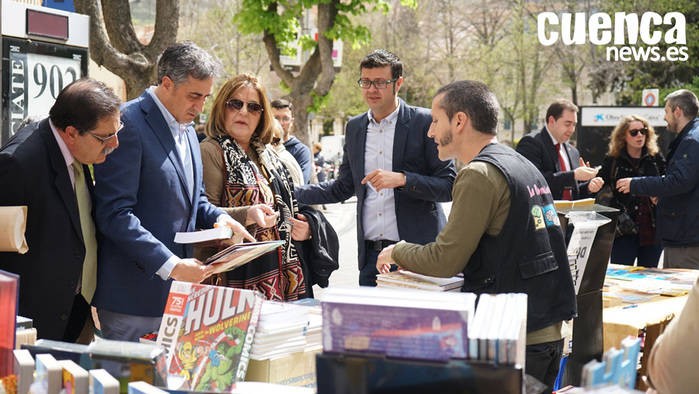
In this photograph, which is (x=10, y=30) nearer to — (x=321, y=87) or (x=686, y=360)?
A: (x=686, y=360)

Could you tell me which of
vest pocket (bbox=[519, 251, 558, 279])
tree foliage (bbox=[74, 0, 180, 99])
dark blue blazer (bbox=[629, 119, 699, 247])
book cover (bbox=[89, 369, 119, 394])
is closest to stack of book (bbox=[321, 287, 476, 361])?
book cover (bbox=[89, 369, 119, 394])

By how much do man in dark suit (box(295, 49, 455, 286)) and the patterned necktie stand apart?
1.69 m

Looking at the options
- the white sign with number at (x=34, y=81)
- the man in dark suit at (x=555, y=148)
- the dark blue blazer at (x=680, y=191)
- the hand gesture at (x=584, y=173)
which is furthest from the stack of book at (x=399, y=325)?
the dark blue blazer at (x=680, y=191)

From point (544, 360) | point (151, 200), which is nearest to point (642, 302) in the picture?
point (544, 360)

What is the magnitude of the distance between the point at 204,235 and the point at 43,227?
2.10ft

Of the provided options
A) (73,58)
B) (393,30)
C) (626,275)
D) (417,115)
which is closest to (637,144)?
(626,275)

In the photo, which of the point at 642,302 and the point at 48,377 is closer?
the point at 48,377

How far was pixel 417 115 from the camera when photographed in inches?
181

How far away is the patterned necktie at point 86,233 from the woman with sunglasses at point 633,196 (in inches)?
213

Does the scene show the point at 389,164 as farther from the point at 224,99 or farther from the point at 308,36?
the point at 308,36

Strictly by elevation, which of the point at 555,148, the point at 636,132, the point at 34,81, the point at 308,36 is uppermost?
the point at 308,36

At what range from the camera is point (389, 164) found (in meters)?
4.62

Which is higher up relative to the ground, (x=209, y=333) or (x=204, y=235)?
(x=204, y=235)

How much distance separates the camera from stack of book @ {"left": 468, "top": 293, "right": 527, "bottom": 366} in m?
1.64
